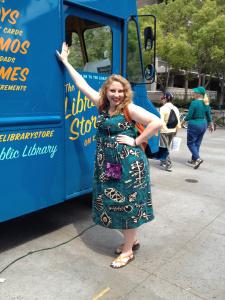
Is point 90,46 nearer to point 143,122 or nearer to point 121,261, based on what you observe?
point 143,122

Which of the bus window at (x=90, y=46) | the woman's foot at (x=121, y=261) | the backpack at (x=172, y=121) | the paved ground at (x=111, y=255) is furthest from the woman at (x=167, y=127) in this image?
the woman's foot at (x=121, y=261)

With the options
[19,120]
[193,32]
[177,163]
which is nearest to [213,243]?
[19,120]

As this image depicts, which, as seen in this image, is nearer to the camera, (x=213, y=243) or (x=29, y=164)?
(x=29, y=164)

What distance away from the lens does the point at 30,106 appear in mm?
3424

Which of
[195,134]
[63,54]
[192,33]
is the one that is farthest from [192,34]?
[63,54]

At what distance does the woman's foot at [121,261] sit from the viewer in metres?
3.45

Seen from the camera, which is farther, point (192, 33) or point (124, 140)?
point (192, 33)

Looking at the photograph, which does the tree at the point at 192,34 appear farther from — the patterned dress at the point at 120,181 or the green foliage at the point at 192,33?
the patterned dress at the point at 120,181

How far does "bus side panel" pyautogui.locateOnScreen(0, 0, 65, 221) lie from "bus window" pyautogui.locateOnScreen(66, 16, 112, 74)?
0.51 m

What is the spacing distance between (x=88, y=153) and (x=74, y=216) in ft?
3.45

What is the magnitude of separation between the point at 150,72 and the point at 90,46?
1060 millimetres

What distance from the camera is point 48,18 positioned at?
11.4 ft

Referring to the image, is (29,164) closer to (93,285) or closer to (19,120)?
(19,120)

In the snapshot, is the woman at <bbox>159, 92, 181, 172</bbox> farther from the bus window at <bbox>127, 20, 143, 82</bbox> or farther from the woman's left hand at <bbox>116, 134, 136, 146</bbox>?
the woman's left hand at <bbox>116, 134, 136, 146</bbox>
